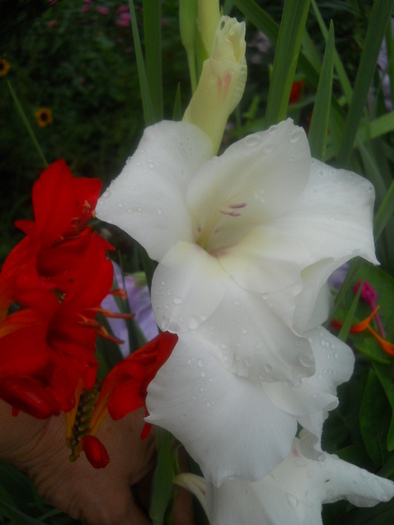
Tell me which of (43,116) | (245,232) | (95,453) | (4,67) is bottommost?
(43,116)

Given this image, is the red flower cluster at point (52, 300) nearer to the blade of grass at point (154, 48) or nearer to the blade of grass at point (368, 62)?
the blade of grass at point (154, 48)

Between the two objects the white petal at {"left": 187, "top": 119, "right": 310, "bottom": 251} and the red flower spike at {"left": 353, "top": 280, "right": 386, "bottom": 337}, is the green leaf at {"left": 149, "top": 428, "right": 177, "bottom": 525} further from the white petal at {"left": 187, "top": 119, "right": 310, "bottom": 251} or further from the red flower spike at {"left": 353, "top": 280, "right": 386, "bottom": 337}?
the red flower spike at {"left": 353, "top": 280, "right": 386, "bottom": 337}

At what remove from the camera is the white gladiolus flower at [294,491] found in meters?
0.43

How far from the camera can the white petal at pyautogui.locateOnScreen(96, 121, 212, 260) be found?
0.35 metres

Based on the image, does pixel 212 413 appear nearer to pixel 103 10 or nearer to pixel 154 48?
pixel 154 48

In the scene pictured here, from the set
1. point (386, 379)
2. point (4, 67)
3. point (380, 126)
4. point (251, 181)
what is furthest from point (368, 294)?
point (4, 67)

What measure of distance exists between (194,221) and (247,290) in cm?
6

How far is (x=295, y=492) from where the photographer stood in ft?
1.50

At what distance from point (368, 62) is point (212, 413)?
282 millimetres

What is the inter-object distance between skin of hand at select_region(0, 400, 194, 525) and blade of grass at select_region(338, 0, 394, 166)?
0.28 m

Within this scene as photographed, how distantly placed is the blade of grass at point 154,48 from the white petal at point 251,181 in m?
0.11

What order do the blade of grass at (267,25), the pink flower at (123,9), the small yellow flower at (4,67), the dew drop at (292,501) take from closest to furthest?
the dew drop at (292,501) < the blade of grass at (267,25) < the small yellow flower at (4,67) < the pink flower at (123,9)

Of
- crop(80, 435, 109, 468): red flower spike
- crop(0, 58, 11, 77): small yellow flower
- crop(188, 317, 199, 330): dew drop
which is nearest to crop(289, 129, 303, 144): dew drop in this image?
crop(188, 317, 199, 330): dew drop

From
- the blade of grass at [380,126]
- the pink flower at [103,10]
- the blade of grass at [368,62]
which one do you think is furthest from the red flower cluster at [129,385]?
the pink flower at [103,10]
